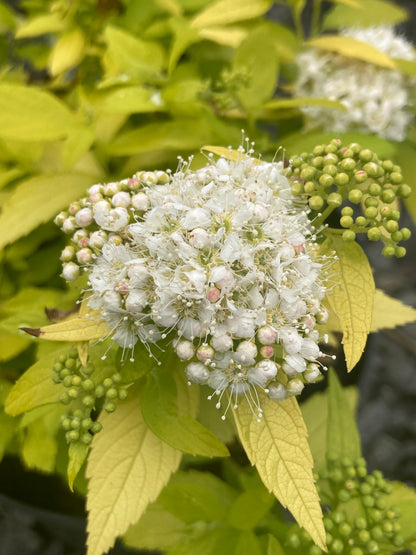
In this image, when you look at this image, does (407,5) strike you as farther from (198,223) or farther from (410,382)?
(198,223)

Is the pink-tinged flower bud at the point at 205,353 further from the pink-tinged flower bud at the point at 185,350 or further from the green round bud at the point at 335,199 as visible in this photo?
Result: the green round bud at the point at 335,199

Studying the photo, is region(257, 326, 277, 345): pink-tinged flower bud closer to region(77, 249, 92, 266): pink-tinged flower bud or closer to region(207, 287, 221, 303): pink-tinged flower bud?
region(207, 287, 221, 303): pink-tinged flower bud

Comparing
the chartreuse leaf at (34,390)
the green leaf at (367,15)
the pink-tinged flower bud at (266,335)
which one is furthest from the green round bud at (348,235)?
the green leaf at (367,15)

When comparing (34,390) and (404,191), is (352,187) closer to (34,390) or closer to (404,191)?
(404,191)

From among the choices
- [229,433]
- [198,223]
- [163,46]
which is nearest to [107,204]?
[198,223]

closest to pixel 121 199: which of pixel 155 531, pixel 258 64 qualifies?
pixel 258 64
